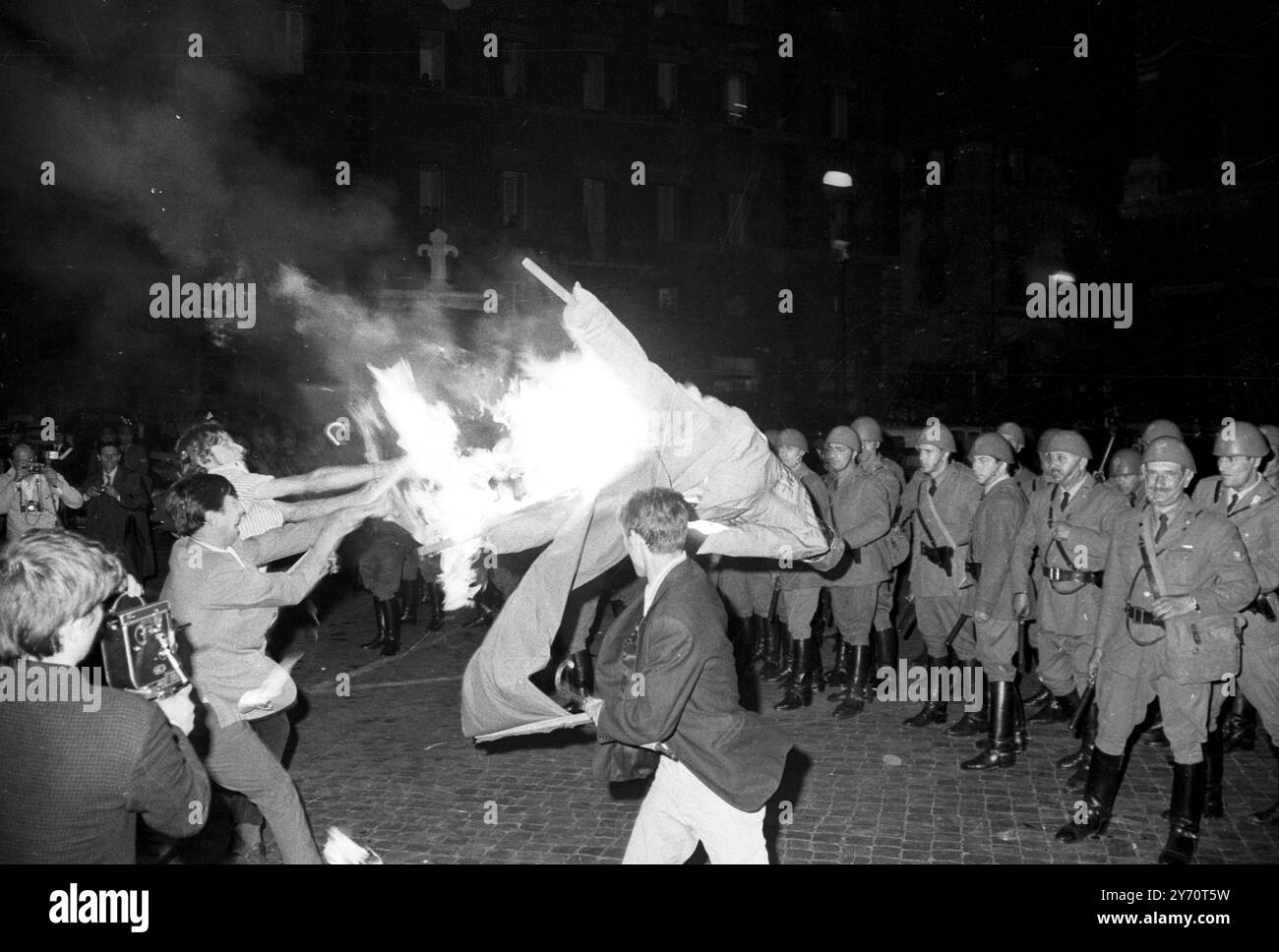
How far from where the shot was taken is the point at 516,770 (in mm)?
6309

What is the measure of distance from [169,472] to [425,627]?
8605 mm

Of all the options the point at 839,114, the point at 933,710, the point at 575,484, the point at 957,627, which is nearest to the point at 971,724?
the point at 933,710

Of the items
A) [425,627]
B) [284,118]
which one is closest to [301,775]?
[425,627]

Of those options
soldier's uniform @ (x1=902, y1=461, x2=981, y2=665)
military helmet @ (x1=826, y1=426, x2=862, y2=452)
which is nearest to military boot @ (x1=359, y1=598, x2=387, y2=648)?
military helmet @ (x1=826, y1=426, x2=862, y2=452)

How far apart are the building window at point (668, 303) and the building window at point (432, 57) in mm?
8520

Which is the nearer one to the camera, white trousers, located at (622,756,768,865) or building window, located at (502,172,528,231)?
white trousers, located at (622,756,768,865)

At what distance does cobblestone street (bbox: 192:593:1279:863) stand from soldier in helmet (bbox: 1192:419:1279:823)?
0.22 m

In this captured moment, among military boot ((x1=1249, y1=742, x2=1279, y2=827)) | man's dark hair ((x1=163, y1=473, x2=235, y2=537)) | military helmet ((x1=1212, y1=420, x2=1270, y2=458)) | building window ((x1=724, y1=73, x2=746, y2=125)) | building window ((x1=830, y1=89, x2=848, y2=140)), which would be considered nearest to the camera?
man's dark hair ((x1=163, y1=473, x2=235, y2=537))

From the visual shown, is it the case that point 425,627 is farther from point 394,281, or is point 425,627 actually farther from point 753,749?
point 394,281

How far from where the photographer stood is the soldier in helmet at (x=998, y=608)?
20.9ft

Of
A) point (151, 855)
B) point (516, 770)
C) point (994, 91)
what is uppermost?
point (994, 91)

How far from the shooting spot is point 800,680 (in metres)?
8.03

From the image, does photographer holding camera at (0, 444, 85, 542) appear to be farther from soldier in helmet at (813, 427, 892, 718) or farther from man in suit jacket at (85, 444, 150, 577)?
soldier in helmet at (813, 427, 892, 718)

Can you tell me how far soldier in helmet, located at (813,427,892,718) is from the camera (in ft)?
25.0
